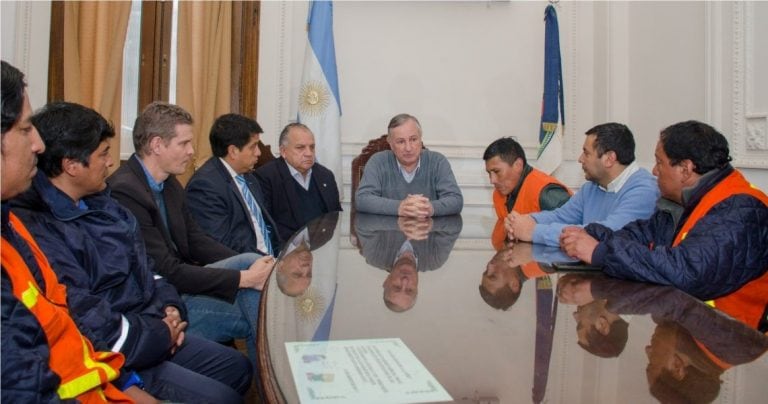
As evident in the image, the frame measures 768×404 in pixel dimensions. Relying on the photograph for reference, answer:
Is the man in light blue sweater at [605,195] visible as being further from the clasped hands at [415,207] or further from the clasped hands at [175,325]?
the clasped hands at [175,325]

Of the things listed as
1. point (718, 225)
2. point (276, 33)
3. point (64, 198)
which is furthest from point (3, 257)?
point (276, 33)

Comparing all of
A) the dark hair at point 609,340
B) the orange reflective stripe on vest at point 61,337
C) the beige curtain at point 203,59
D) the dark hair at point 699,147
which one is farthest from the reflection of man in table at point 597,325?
the beige curtain at point 203,59

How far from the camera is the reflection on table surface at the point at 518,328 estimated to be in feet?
2.49

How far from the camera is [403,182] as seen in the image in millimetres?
Result: 3580

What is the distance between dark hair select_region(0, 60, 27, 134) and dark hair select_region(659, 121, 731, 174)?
177cm

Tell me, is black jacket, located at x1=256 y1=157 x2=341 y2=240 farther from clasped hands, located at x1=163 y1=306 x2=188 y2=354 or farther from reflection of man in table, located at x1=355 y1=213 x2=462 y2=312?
clasped hands, located at x1=163 y1=306 x2=188 y2=354

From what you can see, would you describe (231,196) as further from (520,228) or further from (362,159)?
(362,159)

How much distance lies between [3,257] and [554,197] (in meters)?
2.51

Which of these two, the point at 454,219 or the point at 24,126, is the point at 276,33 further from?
the point at 24,126

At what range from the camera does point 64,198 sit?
137cm

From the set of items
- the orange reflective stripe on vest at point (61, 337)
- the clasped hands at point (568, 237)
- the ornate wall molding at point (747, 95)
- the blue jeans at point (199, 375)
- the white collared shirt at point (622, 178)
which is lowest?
the blue jeans at point (199, 375)

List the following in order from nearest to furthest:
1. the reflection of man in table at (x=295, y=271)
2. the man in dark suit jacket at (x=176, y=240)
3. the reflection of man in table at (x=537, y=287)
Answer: the reflection of man in table at (x=537, y=287), the reflection of man in table at (x=295, y=271), the man in dark suit jacket at (x=176, y=240)

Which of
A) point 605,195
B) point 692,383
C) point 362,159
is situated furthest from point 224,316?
point 362,159

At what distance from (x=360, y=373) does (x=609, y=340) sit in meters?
0.43
